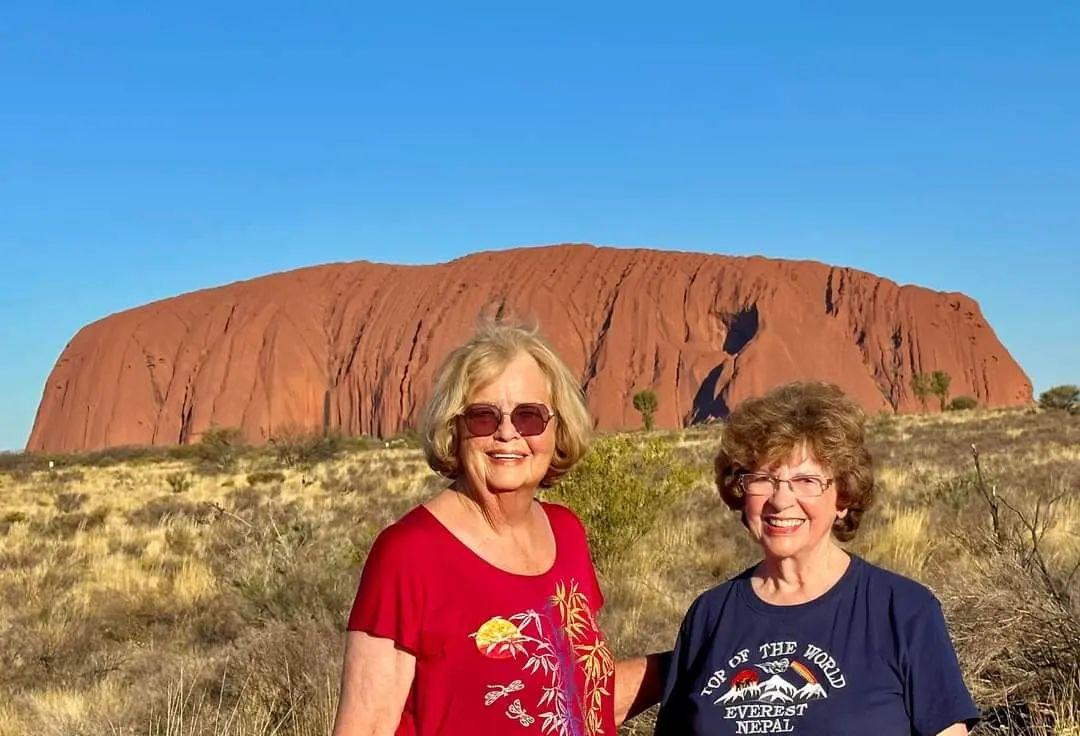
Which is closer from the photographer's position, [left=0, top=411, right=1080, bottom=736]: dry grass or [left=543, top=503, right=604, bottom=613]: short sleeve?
[left=543, top=503, right=604, bottom=613]: short sleeve

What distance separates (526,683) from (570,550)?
42 cm

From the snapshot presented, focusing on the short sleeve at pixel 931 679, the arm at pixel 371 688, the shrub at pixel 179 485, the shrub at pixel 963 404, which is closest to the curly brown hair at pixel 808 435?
the short sleeve at pixel 931 679

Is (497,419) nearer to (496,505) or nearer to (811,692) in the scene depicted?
(496,505)

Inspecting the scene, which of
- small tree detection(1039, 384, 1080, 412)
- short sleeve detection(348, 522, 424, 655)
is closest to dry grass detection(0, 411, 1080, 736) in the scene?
short sleeve detection(348, 522, 424, 655)

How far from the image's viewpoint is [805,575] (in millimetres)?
2146

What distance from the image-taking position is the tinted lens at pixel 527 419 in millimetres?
2186

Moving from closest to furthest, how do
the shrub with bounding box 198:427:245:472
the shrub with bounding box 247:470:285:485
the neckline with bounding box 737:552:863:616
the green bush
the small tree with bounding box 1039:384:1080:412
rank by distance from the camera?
the neckline with bounding box 737:552:863:616 < the green bush < the shrub with bounding box 247:470:285:485 < the shrub with bounding box 198:427:245:472 < the small tree with bounding box 1039:384:1080:412

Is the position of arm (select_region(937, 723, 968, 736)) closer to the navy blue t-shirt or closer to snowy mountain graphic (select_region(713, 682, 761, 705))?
the navy blue t-shirt

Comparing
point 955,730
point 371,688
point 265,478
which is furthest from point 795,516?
point 265,478

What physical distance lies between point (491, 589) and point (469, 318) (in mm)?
71051

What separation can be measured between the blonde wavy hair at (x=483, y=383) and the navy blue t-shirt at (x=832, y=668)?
0.60 metres

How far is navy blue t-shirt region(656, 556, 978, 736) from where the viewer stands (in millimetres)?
1876

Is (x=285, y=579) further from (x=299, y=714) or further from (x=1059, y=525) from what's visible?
(x=1059, y=525)

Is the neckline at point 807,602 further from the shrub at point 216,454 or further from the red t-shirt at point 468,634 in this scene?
the shrub at point 216,454
